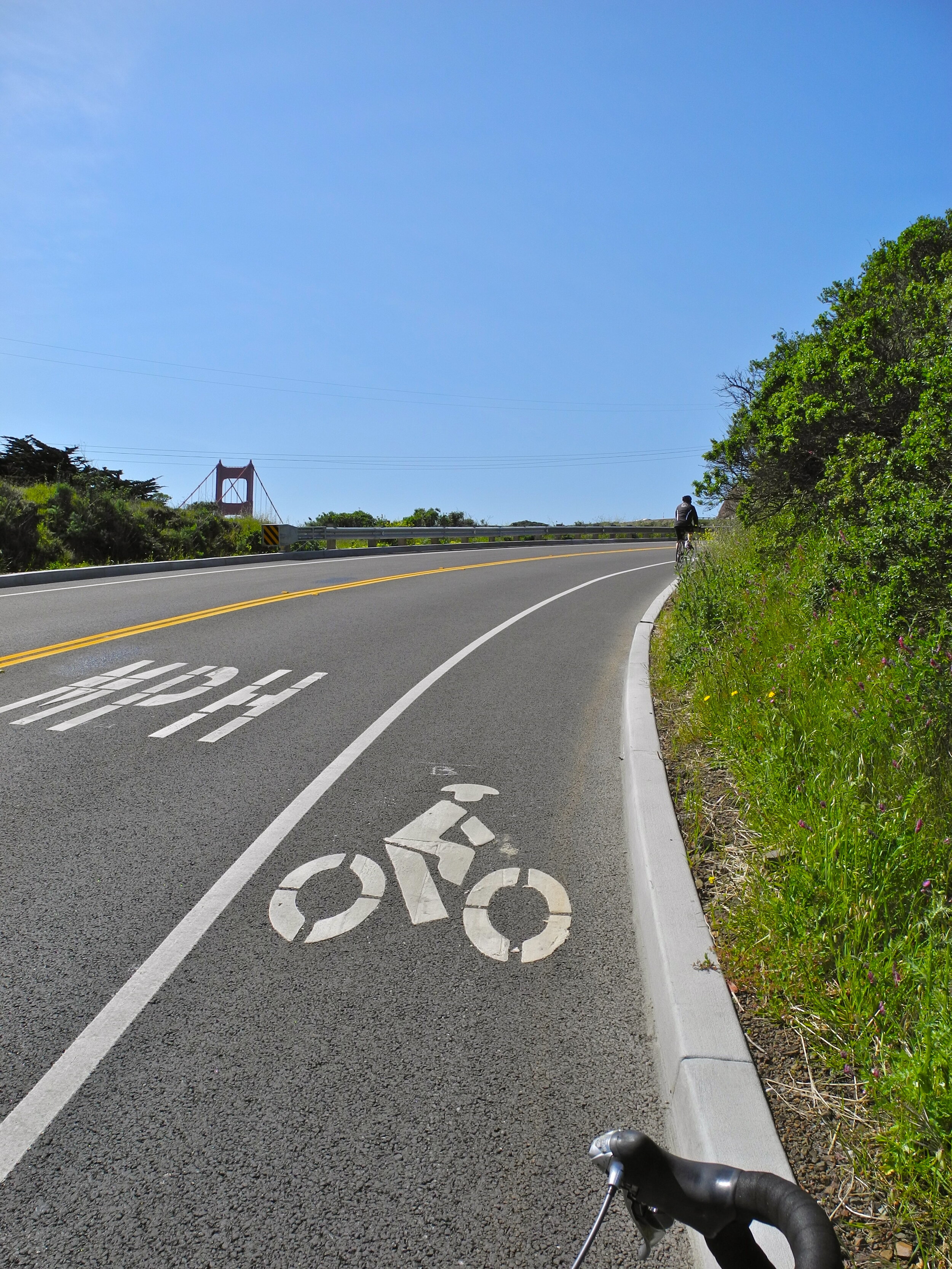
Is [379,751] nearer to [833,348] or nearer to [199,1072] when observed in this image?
[199,1072]

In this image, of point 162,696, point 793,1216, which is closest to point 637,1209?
point 793,1216

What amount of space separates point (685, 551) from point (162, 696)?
1240 cm

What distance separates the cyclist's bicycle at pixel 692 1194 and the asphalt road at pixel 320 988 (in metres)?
0.88

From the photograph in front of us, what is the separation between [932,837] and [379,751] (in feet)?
12.3

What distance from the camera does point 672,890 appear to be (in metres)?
3.78

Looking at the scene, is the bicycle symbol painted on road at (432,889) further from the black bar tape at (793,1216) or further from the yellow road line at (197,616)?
the yellow road line at (197,616)

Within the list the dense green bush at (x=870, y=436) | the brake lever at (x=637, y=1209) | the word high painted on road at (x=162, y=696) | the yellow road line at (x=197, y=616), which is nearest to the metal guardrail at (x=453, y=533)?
the yellow road line at (x=197, y=616)

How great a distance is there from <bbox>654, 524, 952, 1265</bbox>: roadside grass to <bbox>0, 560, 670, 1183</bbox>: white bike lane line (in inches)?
89.4

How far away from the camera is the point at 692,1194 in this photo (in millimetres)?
1544

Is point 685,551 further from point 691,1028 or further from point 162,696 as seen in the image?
point 691,1028

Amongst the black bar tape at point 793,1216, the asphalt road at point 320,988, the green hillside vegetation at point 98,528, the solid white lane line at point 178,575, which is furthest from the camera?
the green hillside vegetation at point 98,528

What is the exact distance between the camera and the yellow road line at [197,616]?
927cm

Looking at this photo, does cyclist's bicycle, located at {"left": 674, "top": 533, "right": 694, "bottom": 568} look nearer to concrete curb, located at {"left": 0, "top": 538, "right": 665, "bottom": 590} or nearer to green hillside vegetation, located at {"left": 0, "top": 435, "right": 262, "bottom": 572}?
concrete curb, located at {"left": 0, "top": 538, "right": 665, "bottom": 590}

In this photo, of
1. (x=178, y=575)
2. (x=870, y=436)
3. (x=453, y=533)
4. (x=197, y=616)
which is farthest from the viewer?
(x=453, y=533)
